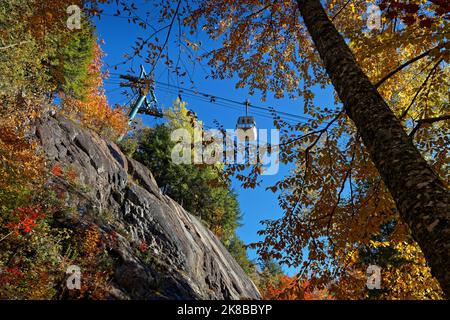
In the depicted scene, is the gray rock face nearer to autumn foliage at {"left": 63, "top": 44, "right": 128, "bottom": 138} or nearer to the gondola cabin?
autumn foliage at {"left": 63, "top": 44, "right": 128, "bottom": 138}

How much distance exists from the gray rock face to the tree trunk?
26.0ft

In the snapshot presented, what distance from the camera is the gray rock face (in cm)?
983

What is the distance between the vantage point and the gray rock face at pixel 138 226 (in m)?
9.83

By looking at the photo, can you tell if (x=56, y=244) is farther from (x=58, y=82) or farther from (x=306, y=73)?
(x=58, y=82)

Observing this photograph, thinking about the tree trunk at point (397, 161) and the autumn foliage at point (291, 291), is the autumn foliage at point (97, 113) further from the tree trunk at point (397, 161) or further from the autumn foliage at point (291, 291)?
the tree trunk at point (397, 161)

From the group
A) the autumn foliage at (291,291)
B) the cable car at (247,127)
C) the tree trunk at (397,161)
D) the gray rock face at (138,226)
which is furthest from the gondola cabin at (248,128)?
the tree trunk at (397,161)

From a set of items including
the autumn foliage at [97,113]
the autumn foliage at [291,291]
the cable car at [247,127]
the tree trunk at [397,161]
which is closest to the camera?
the tree trunk at [397,161]

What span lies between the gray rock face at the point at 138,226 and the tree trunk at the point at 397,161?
7.91 metres

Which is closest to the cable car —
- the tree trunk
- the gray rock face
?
the gray rock face

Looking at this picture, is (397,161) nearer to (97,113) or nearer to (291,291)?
(291,291)

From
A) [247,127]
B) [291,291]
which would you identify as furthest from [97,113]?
[291,291]

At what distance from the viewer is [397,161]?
7.88 feet

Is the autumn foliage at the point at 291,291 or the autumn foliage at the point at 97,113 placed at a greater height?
the autumn foliage at the point at 97,113
